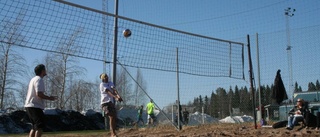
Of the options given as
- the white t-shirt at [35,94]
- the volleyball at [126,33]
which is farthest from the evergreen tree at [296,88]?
the white t-shirt at [35,94]

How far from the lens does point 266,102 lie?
50.1 feet

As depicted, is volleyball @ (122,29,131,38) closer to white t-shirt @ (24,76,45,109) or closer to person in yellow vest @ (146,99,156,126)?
white t-shirt @ (24,76,45,109)

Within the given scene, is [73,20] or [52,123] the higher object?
[73,20]

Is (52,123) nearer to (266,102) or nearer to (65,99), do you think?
(266,102)

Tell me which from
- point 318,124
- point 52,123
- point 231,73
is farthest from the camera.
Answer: point 52,123

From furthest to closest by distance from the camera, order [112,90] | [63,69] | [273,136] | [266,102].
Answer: [63,69] < [266,102] < [112,90] < [273,136]

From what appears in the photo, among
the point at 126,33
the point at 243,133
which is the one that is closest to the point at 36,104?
the point at 243,133

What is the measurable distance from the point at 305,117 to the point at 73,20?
20.2 feet

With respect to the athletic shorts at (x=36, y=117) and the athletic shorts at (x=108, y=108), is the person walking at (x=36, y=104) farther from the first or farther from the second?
the athletic shorts at (x=108, y=108)

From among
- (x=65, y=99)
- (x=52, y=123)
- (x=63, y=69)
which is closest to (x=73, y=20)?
(x=52, y=123)

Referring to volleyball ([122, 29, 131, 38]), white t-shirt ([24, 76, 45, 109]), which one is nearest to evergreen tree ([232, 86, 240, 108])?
volleyball ([122, 29, 131, 38])

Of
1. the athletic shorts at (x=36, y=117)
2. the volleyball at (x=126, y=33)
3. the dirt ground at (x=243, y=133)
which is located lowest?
the dirt ground at (x=243, y=133)

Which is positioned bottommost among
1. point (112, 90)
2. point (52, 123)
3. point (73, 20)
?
point (52, 123)

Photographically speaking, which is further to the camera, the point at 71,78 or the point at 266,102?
the point at 71,78
